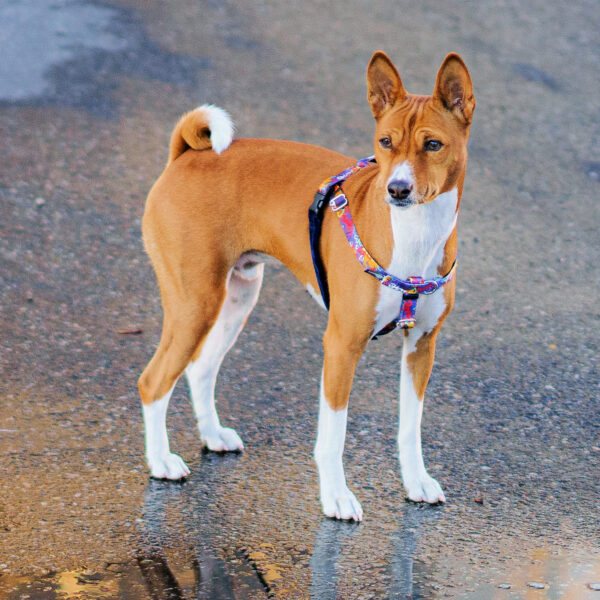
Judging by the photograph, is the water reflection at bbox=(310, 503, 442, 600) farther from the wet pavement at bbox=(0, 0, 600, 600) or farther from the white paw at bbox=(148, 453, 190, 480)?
the white paw at bbox=(148, 453, 190, 480)

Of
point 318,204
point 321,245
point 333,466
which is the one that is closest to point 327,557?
point 333,466

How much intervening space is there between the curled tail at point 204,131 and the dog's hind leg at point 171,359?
0.63 meters

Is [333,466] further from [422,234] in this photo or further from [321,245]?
[422,234]

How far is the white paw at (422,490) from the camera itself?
403 cm

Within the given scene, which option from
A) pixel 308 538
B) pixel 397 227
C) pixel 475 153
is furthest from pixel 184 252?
pixel 475 153

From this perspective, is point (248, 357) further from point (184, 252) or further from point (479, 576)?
point (479, 576)

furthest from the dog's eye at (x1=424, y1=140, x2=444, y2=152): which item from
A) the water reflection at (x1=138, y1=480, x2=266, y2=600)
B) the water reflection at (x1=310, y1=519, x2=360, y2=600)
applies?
the water reflection at (x1=138, y1=480, x2=266, y2=600)

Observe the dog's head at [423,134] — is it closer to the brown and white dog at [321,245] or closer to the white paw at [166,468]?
the brown and white dog at [321,245]

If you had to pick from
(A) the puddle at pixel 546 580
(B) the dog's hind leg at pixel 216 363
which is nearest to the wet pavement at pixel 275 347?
(A) the puddle at pixel 546 580

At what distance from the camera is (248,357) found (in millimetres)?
5375

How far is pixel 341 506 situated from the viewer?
152 inches

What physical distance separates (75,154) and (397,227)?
479 cm

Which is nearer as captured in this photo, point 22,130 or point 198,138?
point 198,138

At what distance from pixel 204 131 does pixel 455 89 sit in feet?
4.15
